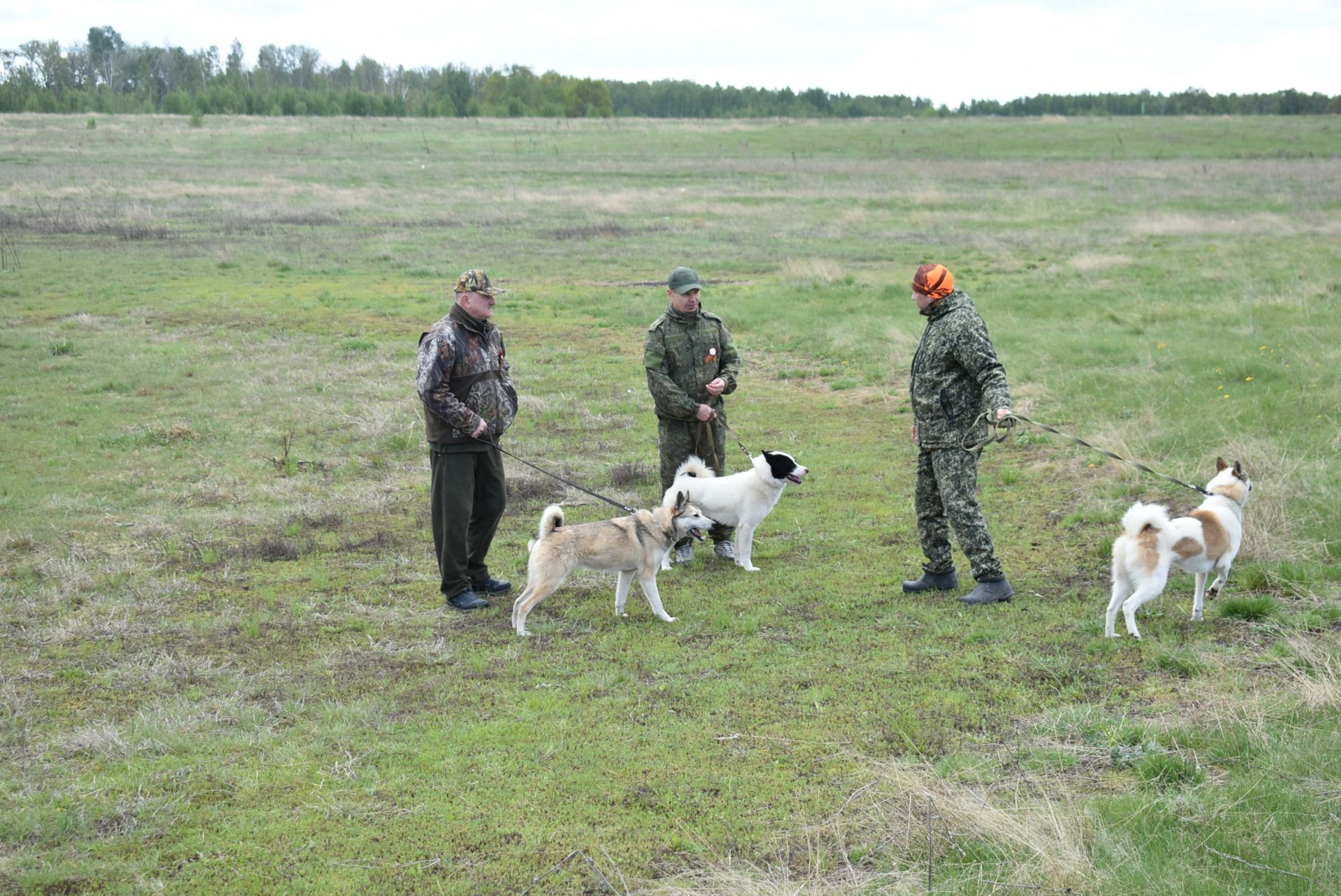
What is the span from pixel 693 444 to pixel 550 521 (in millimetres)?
2106

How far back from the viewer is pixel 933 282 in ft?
24.3

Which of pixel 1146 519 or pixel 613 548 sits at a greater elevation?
pixel 1146 519

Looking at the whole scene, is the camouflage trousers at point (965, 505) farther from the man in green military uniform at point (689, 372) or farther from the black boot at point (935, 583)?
the man in green military uniform at point (689, 372)

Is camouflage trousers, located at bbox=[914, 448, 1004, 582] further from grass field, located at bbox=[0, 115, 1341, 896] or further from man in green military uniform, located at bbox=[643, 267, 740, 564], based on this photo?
man in green military uniform, located at bbox=[643, 267, 740, 564]

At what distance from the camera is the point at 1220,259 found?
79.9 ft

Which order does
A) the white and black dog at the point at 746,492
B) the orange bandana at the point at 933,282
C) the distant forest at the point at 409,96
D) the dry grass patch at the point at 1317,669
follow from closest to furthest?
1. the dry grass patch at the point at 1317,669
2. the orange bandana at the point at 933,282
3. the white and black dog at the point at 746,492
4. the distant forest at the point at 409,96

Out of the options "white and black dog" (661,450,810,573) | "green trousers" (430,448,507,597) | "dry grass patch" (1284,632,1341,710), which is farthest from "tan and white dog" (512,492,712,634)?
"dry grass patch" (1284,632,1341,710)

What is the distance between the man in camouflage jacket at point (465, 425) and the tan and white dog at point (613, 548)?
23.9 inches

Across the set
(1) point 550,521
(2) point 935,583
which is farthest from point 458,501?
(2) point 935,583

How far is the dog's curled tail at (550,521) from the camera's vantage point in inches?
295

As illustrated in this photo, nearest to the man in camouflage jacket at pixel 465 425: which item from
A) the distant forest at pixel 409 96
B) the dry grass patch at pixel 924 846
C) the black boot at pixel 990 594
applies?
the black boot at pixel 990 594

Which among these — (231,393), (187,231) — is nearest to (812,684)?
(231,393)

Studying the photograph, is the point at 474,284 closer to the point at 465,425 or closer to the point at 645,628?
the point at 465,425

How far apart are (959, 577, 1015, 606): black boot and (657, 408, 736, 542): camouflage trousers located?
2247 millimetres
